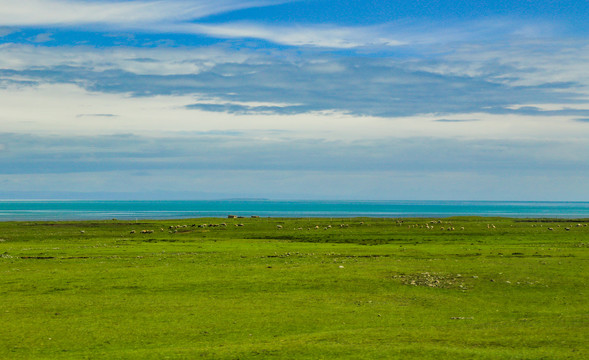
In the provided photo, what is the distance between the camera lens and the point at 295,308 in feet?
84.7

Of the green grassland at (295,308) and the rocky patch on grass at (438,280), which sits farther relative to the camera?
the rocky patch on grass at (438,280)

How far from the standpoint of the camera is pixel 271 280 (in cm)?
3397

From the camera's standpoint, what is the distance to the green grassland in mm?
18281

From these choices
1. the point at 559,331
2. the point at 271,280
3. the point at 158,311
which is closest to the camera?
the point at 559,331

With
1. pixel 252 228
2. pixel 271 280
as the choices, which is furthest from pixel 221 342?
→ pixel 252 228

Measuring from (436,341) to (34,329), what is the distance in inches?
609

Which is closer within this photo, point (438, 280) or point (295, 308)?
point (295, 308)

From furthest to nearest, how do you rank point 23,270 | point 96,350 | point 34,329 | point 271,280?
point 23,270
point 271,280
point 34,329
point 96,350

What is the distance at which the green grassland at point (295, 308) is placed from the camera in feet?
60.0

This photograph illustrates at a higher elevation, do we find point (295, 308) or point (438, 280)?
point (438, 280)

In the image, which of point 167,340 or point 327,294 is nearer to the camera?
point 167,340

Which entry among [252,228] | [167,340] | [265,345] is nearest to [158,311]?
[167,340]

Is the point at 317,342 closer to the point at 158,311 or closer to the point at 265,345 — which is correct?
the point at 265,345

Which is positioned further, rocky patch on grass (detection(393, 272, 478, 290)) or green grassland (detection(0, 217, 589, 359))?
rocky patch on grass (detection(393, 272, 478, 290))
